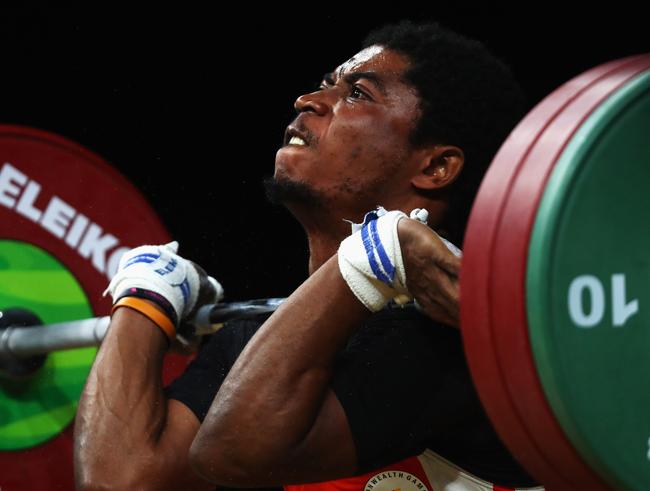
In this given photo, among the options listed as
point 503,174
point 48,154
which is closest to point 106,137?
point 48,154

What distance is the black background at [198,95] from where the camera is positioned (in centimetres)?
284

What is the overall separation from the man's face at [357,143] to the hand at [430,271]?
1.07 feet

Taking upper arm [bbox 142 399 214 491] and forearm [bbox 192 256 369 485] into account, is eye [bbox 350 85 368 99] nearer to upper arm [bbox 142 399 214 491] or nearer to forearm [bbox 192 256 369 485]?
forearm [bbox 192 256 369 485]

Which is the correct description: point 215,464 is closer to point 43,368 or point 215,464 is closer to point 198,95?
point 43,368

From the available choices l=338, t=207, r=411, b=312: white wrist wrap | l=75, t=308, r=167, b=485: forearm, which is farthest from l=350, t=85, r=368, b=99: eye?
l=75, t=308, r=167, b=485: forearm

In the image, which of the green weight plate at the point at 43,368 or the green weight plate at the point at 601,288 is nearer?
the green weight plate at the point at 601,288

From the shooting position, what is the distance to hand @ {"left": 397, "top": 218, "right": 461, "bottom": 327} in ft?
4.60

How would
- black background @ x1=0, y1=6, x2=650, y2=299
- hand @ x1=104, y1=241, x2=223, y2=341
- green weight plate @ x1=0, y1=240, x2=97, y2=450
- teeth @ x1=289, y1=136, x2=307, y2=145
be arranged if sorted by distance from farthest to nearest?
1. black background @ x1=0, y1=6, x2=650, y2=299
2. green weight plate @ x1=0, y1=240, x2=97, y2=450
3. hand @ x1=104, y1=241, x2=223, y2=341
4. teeth @ x1=289, y1=136, x2=307, y2=145

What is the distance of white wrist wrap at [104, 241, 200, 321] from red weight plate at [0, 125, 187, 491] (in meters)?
0.61

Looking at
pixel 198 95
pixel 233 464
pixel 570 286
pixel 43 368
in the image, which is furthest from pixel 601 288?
pixel 198 95

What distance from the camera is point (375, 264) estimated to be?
1439 millimetres

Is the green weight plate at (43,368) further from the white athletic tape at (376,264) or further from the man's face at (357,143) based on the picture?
the white athletic tape at (376,264)

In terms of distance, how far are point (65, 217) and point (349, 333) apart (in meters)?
1.39

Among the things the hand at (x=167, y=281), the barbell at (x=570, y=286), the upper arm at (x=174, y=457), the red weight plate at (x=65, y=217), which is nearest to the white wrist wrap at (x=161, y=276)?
the hand at (x=167, y=281)
